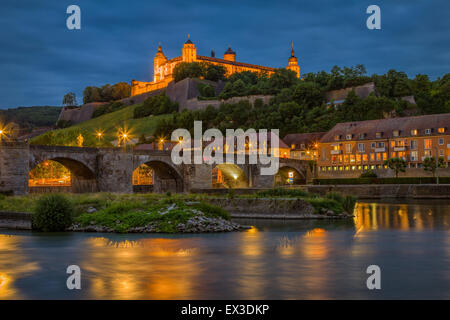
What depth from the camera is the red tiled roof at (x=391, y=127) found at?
246 ft

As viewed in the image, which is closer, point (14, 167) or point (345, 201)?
point (345, 201)

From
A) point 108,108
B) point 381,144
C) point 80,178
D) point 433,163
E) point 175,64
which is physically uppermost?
point 175,64

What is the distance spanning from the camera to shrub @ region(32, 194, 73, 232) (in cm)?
2555

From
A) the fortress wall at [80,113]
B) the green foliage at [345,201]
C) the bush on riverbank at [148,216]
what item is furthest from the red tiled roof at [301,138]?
the fortress wall at [80,113]

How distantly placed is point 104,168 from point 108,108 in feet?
393

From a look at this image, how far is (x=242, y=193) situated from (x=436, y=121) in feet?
145

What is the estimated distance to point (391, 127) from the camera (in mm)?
80125

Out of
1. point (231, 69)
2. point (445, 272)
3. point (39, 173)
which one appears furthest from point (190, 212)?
point (231, 69)

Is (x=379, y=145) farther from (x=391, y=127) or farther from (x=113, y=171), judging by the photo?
(x=113, y=171)

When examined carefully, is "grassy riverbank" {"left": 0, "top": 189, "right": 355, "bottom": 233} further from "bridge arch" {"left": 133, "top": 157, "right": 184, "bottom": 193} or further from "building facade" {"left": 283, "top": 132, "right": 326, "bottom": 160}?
"building facade" {"left": 283, "top": 132, "right": 326, "bottom": 160}

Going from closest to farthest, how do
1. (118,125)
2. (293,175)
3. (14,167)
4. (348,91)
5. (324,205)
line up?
(324,205)
(14,167)
(293,175)
(348,91)
(118,125)

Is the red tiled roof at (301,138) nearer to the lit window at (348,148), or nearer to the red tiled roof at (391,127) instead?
the red tiled roof at (391,127)

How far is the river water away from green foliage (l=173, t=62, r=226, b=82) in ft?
402

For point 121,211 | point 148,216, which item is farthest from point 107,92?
point 148,216
